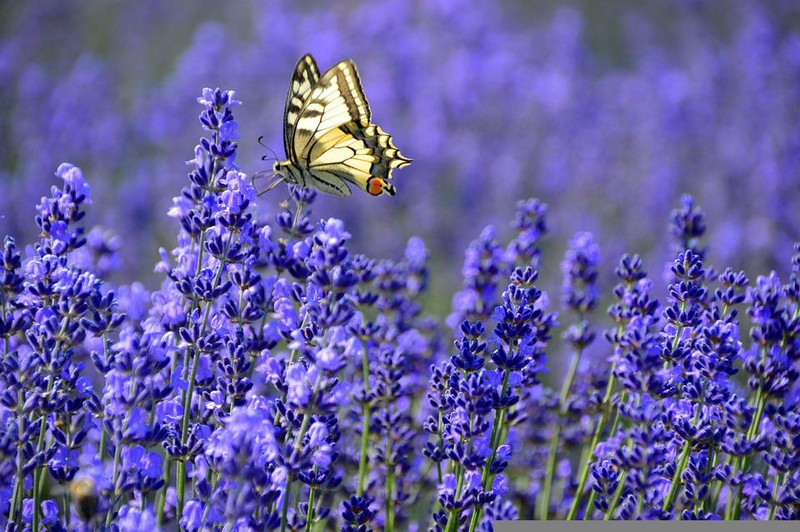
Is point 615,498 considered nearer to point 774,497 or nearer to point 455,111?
point 774,497

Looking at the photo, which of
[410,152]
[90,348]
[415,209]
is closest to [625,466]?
[90,348]

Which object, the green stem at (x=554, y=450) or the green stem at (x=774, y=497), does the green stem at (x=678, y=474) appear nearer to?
the green stem at (x=774, y=497)

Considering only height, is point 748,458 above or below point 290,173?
below

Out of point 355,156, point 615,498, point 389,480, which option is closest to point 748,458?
point 615,498

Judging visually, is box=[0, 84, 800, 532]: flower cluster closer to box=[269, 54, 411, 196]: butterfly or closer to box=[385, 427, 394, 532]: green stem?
box=[385, 427, 394, 532]: green stem

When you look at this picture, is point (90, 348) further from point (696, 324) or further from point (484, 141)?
point (484, 141)

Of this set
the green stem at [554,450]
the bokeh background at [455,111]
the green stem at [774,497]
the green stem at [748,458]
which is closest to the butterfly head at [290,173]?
the green stem at [554,450]
